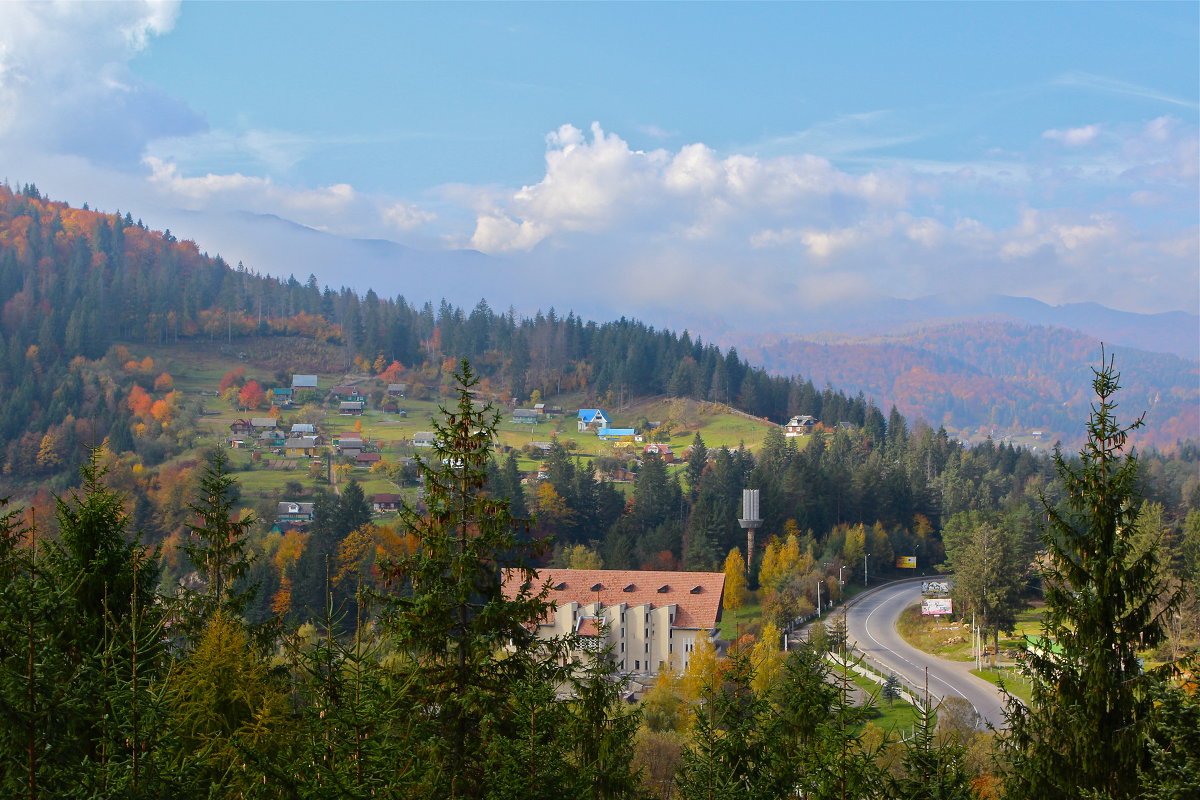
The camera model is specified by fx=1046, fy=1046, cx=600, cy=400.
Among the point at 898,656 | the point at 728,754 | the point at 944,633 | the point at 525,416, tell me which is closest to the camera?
the point at 728,754

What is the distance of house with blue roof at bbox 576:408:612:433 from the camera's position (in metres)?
131

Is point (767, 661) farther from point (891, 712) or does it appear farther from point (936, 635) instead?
point (936, 635)

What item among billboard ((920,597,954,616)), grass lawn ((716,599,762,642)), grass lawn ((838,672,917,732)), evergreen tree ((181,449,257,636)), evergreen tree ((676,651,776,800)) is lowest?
grass lawn ((716,599,762,642))

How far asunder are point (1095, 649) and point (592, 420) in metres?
123

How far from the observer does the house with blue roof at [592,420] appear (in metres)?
131

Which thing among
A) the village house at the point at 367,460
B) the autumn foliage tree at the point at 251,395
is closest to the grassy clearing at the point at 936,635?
the village house at the point at 367,460

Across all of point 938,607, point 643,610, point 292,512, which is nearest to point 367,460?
point 292,512

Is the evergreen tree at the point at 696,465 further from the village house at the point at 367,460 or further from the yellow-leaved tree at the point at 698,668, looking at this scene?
the yellow-leaved tree at the point at 698,668

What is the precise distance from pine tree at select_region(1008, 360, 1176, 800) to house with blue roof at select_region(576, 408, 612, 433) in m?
118

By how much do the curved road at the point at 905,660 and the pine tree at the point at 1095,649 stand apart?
22941mm

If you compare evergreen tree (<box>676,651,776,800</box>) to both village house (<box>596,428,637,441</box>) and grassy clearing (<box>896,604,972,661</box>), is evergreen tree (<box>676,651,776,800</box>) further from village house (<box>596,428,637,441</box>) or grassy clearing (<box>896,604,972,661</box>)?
village house (<box>596,428,637,441</box>)

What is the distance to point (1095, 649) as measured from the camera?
1058cm

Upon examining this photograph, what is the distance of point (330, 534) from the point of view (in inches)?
2648

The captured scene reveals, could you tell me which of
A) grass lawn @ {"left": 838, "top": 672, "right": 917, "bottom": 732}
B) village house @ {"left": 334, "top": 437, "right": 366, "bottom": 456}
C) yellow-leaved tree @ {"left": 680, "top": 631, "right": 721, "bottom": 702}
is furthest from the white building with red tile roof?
village house @ {"left": 334, "top": 437, "right": 366, "bottom": 456}
